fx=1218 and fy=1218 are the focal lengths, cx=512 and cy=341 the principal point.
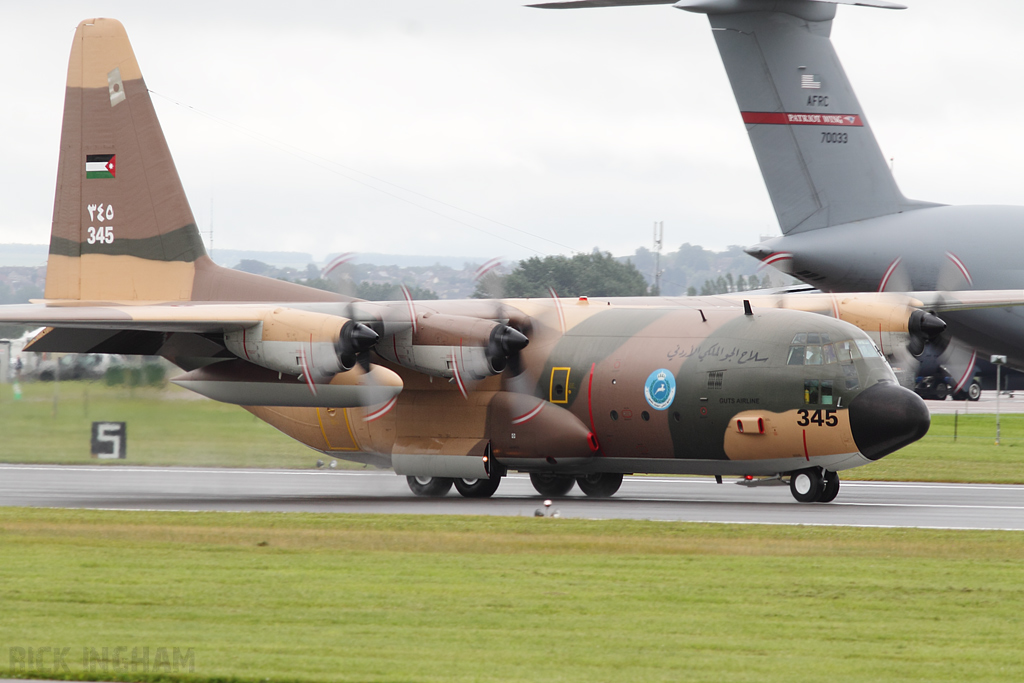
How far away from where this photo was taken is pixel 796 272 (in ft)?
77.5

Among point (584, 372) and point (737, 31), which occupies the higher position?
point (737, 31)

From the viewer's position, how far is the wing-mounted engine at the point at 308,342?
69.5ft

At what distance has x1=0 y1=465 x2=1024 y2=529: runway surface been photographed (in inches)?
801

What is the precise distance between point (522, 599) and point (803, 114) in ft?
46.3

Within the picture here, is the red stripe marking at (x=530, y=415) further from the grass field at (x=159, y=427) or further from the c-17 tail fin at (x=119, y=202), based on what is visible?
the c-17 tail fin at (x=119, y=202)

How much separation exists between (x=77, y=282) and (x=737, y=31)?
48.8 feet

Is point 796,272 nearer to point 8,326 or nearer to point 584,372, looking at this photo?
point 584,372

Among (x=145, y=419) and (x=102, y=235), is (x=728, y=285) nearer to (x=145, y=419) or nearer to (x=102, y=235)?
(x=145, y=419)

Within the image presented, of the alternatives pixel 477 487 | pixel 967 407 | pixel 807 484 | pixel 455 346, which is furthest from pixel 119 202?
pixel 967 407

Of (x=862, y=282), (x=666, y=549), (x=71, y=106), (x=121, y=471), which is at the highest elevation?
(x=71, y=106)

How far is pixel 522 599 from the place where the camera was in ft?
40.9

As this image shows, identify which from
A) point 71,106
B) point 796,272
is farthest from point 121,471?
point 796,272

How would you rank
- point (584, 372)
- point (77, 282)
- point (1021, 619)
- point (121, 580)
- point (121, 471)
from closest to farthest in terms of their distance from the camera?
1. point (1021, 619)
2. point (121, 580)
3. point (584, 372)
4. point (77, 282)
5. point (121, 471)
